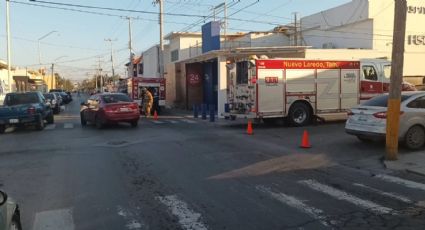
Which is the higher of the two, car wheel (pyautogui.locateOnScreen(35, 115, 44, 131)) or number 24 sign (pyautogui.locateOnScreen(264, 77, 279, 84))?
number 24 sign (pyautogui.locateOnScreen(264, 77, 279, 84))

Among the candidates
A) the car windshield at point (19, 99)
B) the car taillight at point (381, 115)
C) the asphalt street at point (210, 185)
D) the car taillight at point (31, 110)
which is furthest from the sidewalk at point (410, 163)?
the car windshield at point (19, 99)

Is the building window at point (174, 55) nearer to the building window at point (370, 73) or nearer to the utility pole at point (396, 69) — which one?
the building window at point (370, 73)

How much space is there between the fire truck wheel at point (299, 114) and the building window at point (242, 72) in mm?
2199

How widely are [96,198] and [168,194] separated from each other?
3.79 ft

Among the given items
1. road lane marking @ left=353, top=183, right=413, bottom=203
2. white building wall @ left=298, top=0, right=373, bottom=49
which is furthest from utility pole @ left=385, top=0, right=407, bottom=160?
white building wall @ left=298, top=0, right=373, bottom=49

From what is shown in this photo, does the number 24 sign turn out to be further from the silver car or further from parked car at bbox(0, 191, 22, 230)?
parked car at bbox(0, 191, 22, 230)

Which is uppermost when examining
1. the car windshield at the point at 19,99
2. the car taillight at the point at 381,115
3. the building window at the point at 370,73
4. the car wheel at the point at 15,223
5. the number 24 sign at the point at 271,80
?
the building window at the point at 370,73

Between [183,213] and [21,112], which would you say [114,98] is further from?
[183,213]

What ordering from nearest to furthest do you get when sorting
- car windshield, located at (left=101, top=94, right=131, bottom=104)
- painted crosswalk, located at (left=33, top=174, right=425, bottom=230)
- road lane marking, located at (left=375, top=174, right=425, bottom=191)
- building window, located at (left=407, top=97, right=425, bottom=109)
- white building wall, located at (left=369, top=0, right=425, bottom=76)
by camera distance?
painted crosswalk, located at (left=33, top=174, right=425, bottom=230), road lane marking, located at (left=375, top=174, right=425, bottom=191), building window, located at (left=407, top=97, right=425, bottom=109), car windshield, located at (left=101, top=94, right=131, bottom=104), white building wall, located at (left=369, top=0, right=425, bottom=76)

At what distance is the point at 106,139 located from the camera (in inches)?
685

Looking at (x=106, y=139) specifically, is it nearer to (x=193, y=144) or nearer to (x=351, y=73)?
(x=193, y=144)

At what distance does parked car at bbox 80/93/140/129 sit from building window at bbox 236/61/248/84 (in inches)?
182

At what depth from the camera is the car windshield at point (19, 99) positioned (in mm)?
22469

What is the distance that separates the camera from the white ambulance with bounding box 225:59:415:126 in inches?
792
